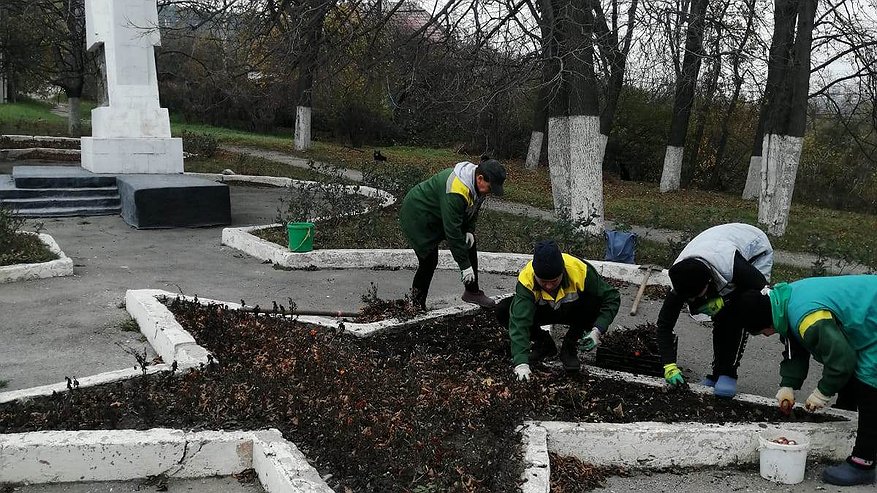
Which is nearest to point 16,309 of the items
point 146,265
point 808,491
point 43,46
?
point 146,265

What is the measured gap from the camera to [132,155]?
13.2 m

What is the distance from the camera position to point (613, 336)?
5543mm

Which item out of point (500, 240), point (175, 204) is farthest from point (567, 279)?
point (175, 204)

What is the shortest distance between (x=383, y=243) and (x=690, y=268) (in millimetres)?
5220

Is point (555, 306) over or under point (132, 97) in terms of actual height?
under

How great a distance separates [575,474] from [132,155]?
11.8m

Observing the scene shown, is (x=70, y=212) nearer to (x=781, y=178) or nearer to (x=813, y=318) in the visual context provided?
(x=813, y=318)

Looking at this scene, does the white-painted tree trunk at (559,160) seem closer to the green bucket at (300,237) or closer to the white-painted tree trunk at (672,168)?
the green bucket at (300,237)

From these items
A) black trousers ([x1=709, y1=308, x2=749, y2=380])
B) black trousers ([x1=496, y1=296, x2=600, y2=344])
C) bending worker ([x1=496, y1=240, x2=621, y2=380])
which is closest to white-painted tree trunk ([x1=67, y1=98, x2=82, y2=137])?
bending worker ([x1=496, y1=240, x2=621, y2=380])

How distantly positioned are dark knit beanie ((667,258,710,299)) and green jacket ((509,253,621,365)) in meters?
0.56

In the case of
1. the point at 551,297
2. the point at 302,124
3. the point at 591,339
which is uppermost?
the point at 302,124

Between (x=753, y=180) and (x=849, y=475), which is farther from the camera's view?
(x=753, y=180)

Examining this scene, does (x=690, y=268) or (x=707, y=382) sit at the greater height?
(x=690, y=268)

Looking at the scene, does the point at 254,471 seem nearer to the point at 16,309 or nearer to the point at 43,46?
the point at 16,309
